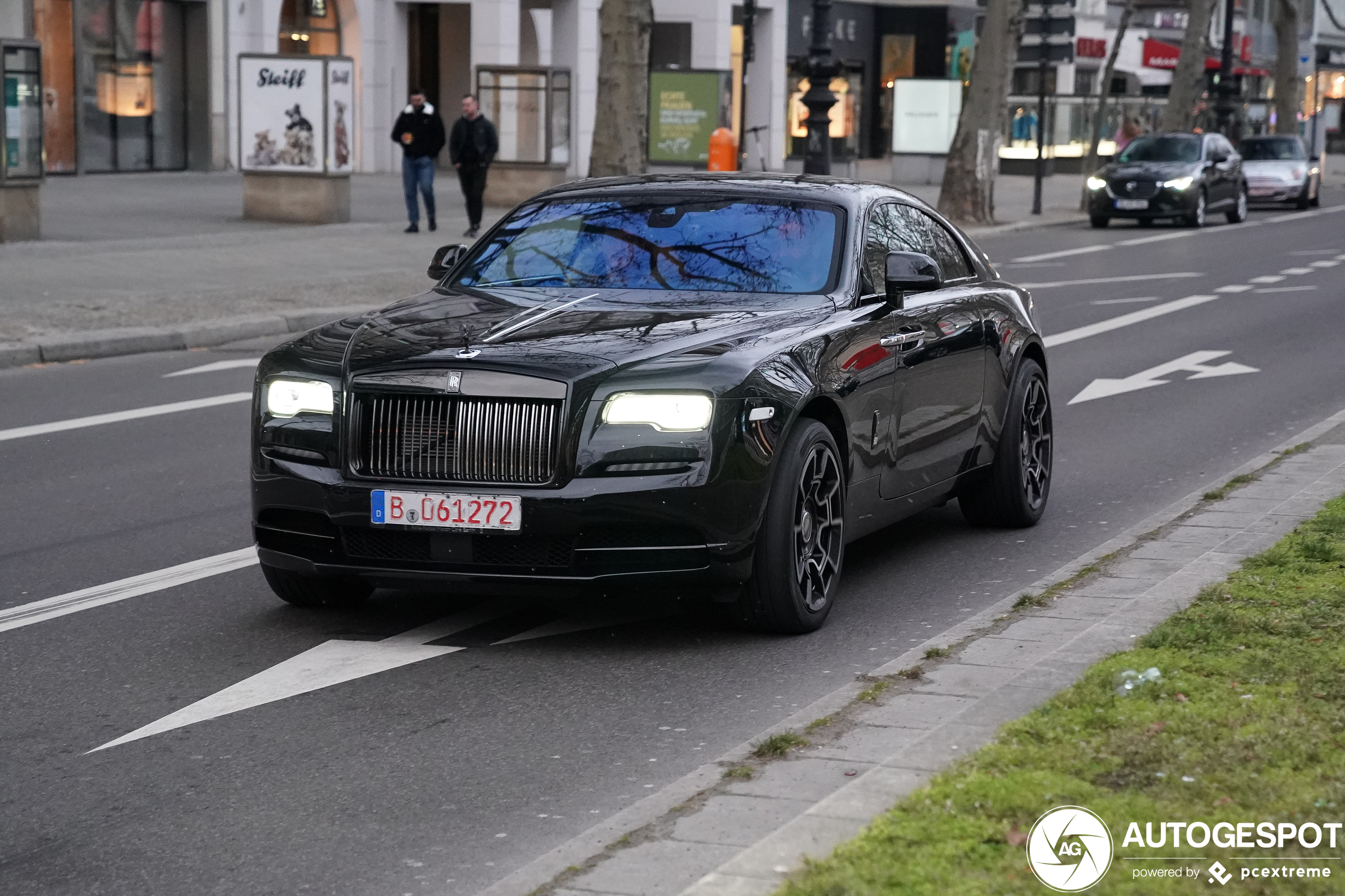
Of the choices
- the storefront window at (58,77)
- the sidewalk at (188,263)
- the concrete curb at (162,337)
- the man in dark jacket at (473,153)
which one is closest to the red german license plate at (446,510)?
the concrete curb at (162,337)

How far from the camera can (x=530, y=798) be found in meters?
5.04

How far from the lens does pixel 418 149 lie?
2656 cm

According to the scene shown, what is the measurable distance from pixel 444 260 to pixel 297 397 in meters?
1.82

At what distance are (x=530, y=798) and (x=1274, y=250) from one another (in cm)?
2690

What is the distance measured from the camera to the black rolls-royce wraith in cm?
630

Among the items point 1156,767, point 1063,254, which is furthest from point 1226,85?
point 1156,767

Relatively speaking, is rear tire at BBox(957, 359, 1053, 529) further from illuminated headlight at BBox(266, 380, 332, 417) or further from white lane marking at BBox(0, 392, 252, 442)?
white lane marking at BBox(0, 392, 252, 442)

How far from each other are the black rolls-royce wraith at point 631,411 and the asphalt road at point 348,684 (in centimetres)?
31

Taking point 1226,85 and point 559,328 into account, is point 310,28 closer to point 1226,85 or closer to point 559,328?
point 1226,85

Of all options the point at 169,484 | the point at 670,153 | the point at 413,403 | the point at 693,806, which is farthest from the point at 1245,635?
the point at 670,153

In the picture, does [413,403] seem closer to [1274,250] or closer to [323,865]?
[323,865]

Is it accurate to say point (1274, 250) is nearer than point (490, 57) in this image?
Yes

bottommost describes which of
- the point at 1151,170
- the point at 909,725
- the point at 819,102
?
the point at 909,725

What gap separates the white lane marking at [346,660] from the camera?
19.3 feet
